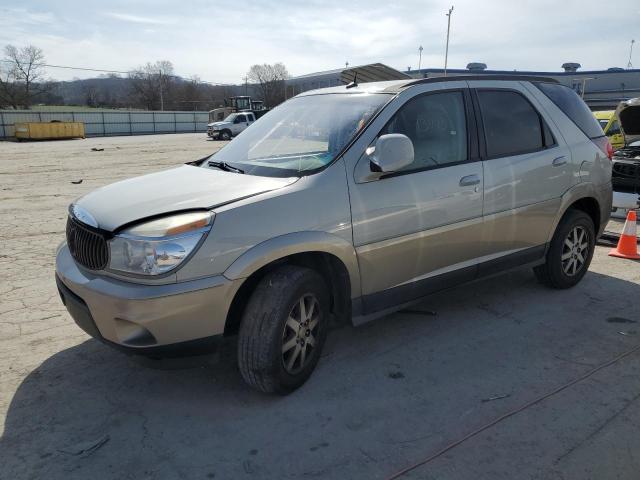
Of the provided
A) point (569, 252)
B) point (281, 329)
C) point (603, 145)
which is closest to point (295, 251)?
point (281, 329)

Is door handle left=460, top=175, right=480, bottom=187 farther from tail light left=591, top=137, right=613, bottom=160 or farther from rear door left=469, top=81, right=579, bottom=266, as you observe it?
tail light left=591, top=137, right=613, bottom=160

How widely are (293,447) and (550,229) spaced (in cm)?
313

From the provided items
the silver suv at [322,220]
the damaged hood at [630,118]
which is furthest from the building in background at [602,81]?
the silver suv at [322,220]

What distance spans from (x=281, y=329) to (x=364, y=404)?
0.68 meters

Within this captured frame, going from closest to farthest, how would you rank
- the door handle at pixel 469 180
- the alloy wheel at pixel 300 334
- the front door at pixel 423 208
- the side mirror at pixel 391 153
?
the alloy wheel at pixel 300 334 → the side mirror at pixel 391 153 → the front door at pixel 423 208 → the door handle at pixel 469 180

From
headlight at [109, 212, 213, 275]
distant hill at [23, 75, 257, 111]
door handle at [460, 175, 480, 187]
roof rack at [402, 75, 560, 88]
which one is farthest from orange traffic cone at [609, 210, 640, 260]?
distant hill at [23, 75, 257, 111]

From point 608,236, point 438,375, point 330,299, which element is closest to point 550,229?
point 438,375

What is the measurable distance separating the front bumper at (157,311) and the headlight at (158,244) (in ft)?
0.33

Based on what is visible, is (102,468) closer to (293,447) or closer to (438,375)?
(293,447)

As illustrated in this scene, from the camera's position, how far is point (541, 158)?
14.3 feet

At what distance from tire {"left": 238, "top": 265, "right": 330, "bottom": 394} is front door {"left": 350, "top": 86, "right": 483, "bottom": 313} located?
0.40 m

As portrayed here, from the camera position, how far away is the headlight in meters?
2.66

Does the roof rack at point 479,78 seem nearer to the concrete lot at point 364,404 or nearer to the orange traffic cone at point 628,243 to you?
the concrete lot at point 364,404

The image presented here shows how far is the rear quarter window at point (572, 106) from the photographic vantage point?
185 inches
